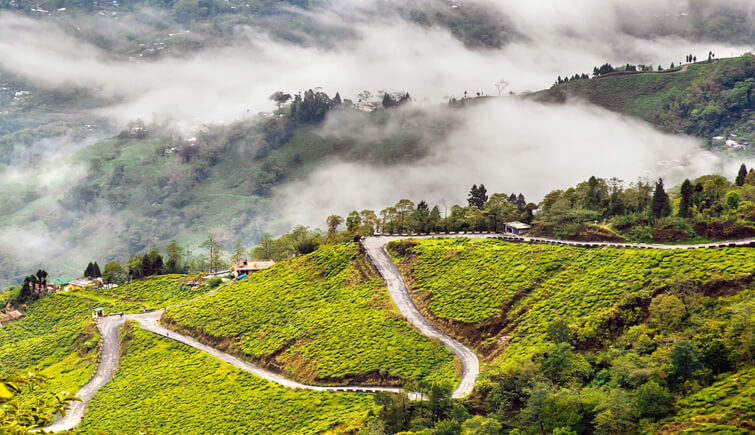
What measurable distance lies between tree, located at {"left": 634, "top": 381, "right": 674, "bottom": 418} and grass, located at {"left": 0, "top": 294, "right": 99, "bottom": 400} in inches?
2575

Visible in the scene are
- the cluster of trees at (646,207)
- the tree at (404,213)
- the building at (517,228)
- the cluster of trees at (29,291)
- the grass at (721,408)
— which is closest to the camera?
the grass at (721,408)

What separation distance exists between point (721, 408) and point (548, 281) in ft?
101

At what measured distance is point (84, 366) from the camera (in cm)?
9256

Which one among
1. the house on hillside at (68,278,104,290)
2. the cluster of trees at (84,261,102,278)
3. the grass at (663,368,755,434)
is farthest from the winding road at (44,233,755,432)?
the cluster of trees at (84,261,102,278)

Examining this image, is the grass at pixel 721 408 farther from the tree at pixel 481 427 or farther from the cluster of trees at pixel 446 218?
the cluster of trees at pixel 446 218

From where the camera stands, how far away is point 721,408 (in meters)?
44.0

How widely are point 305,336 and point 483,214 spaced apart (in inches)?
1288

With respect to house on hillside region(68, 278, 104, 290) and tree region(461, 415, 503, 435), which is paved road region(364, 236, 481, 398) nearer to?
tree region(461, 415, 503, 435)

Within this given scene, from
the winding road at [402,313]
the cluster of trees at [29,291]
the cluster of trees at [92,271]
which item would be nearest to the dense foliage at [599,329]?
the winding road at [402,313]

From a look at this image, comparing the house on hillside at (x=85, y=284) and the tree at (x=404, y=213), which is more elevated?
the tree at (x=404, y=213)

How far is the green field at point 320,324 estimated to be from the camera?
69500 mm

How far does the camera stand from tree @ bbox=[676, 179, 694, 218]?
78312mm

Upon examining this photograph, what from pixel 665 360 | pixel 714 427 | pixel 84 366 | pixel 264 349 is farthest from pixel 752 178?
pixel 84 366

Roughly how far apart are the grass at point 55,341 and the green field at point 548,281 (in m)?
44.4
